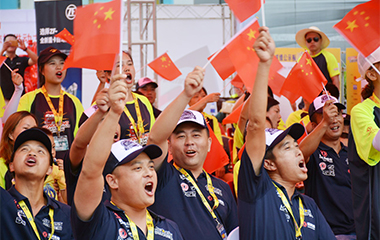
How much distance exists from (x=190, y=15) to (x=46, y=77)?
Answer: 5693 millimetres

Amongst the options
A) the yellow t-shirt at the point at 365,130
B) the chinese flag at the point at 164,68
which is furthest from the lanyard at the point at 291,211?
the chinese flag at the point at 164,68

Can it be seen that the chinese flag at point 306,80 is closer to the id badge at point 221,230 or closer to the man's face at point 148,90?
the man's face at point 148,90

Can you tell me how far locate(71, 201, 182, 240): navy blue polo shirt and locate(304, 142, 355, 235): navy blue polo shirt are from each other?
6.96 ft

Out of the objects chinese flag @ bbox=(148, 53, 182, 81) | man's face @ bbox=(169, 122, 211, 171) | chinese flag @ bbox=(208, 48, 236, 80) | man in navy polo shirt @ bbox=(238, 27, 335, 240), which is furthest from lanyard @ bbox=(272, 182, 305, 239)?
chinese flag @ bbox=(148, 53, 182, 81)

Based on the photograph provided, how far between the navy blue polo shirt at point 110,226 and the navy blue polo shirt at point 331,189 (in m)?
2.12

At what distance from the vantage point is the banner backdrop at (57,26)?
8062 millimetres

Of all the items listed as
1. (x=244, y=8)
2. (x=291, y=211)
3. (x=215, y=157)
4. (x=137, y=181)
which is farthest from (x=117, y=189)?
(x=215, y=157)

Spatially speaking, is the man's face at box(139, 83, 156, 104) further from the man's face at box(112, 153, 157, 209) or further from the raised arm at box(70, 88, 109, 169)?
the man's face at box(112, 153, 157, 209)

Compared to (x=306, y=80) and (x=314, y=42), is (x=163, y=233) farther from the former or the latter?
(x=314, y=42)

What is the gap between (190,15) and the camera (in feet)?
33.0

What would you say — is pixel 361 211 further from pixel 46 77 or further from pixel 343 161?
pixel 46 77

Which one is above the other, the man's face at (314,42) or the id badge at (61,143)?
the man's face at (314,42)

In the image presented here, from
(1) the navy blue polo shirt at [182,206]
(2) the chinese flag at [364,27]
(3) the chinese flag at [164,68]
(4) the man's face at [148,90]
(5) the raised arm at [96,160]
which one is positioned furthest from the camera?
(4) the man's face at [148,90]

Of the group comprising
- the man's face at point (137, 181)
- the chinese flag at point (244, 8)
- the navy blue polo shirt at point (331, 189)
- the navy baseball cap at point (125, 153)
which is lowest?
the navy blue polo shirt at point (331, 189)
